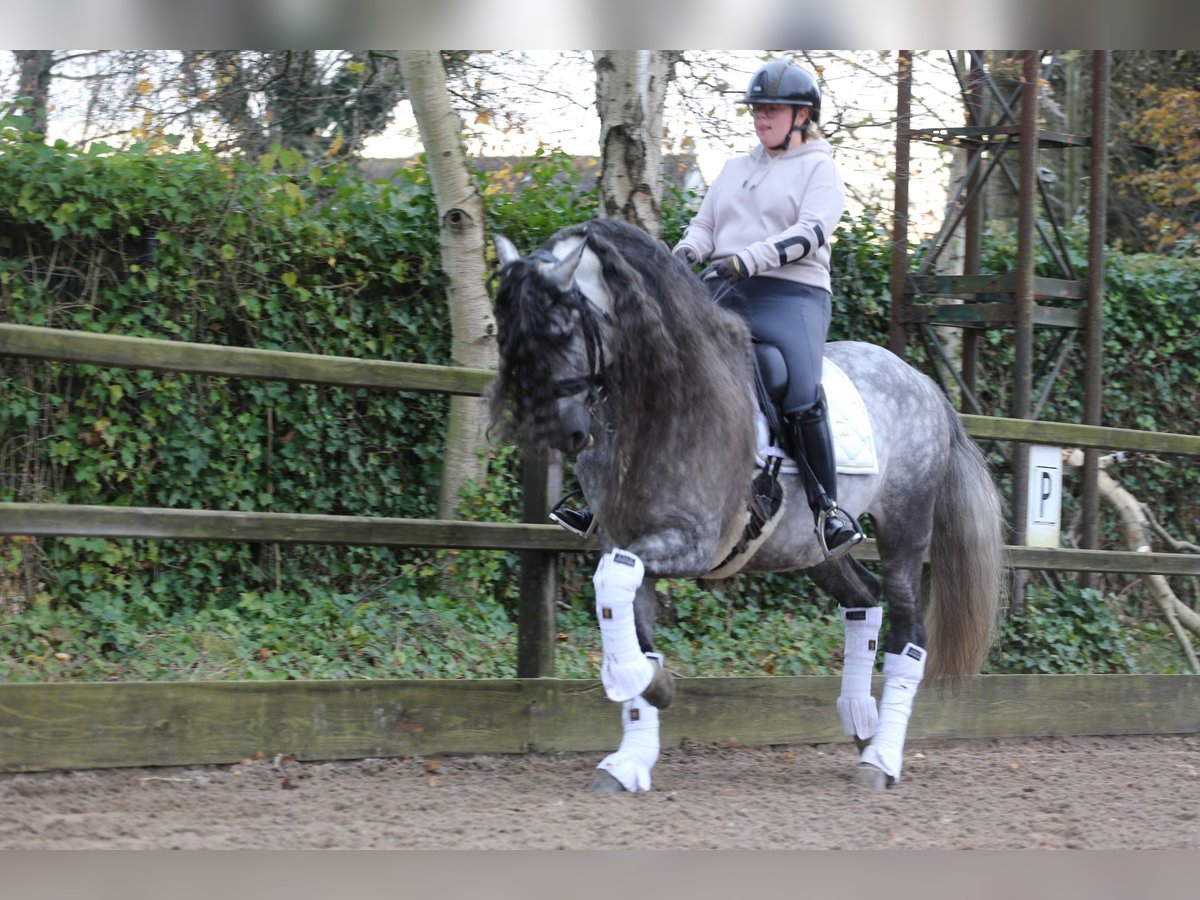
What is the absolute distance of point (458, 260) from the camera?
6914 mm

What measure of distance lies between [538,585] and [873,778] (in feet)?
4.85

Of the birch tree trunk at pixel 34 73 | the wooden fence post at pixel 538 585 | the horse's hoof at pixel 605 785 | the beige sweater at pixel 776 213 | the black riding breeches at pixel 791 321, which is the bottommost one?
the horse's hoof at pixel 605 785

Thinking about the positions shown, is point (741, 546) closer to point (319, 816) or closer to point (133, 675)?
point (319, 816)

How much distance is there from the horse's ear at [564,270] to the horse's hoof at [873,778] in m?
2.25

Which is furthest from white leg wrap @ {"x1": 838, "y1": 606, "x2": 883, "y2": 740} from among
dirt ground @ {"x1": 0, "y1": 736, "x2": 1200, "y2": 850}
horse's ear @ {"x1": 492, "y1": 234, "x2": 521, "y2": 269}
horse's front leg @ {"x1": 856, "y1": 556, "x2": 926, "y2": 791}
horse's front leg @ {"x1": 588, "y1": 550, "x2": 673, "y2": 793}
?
horse's ear @ {"x1": 492, "y1": 234, "x2": 521, "y2": 269}

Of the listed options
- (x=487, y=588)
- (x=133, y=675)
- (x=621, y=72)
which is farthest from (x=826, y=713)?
(x=621, y=72)

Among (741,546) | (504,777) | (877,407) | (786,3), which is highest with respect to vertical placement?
(786,3)

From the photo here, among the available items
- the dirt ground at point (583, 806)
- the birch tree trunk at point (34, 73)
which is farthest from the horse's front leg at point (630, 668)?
the birch tree trunk at point (34, 73)

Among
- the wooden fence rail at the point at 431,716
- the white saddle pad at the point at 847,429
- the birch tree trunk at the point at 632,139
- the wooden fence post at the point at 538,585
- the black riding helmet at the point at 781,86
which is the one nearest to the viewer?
the wooden fence rail at the point at 431,716

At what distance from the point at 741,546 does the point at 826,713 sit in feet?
4.71

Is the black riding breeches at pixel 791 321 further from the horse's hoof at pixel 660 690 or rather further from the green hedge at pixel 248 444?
the green hedge at pixel 248 444

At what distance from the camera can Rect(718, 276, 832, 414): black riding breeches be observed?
4652 millimetres

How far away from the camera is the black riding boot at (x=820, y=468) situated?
466 centimetres

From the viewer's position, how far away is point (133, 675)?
5.63 m
